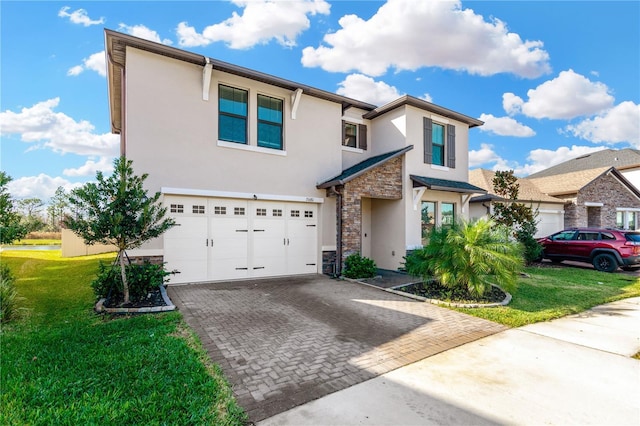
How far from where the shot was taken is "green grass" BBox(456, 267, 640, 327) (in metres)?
6.25

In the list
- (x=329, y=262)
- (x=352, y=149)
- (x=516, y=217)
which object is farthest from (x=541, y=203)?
(x=329, y=262)

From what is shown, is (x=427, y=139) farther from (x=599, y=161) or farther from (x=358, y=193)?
(x=599, y=161)

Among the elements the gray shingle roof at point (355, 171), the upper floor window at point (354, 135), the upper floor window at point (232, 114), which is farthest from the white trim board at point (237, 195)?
the upper floor window at point (354, 135)

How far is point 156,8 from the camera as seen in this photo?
27.1 ft

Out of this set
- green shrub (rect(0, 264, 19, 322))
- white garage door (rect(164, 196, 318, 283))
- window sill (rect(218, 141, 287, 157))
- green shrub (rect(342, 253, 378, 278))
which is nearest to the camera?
green shrub (rect(0, 264, 19, 322))

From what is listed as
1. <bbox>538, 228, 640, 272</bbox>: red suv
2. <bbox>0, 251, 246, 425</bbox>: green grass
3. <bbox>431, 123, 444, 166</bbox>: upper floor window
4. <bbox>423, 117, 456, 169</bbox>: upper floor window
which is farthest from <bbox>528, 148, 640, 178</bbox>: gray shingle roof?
<bbox>0, 251, 246, 425</bbox>: green grass

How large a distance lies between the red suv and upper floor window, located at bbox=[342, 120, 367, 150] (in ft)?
32.7

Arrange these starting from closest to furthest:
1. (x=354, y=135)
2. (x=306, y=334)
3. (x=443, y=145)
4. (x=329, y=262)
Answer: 1. (x=306, y=334)
2. (x=329, y=262)
3. (x=354, y=135)
4. (x=443, y=145)

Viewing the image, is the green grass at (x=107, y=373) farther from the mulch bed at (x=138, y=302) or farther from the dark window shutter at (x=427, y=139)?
the dark window shutter at (x=427, y=139)

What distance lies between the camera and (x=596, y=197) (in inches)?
789

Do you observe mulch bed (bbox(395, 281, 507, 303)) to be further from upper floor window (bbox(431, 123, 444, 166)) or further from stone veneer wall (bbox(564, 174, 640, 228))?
stone veneer wall (bbox(564, 174, 640, 228))

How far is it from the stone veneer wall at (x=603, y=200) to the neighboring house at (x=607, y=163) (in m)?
3.84

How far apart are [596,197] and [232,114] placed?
24.1 metres

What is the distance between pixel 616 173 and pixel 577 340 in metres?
23.5
